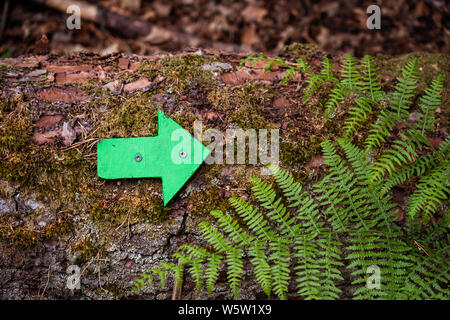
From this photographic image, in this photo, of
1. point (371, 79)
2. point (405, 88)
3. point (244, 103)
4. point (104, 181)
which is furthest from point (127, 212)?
point (405, 88)

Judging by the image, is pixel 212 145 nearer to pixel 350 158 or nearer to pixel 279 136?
pixel 279 136

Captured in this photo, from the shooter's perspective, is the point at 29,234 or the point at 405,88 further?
the point at 405,88

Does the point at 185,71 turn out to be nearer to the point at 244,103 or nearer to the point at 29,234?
the point at 244,103

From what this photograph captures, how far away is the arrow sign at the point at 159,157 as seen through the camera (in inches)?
80.8

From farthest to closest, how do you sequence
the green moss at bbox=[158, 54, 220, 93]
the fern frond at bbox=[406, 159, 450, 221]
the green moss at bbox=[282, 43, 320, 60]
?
1. the green moss at bbox=[282, 43, 320, 60]
2. the green moss at bbox=[158, 54, 220, 93]
3. the fern frond at bbox=[406, 159, 450, 221]

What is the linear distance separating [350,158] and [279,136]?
1.61ft

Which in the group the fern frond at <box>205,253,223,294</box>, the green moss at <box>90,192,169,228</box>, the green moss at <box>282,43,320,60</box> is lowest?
the fern frond at <box>205,253,223,294</box>

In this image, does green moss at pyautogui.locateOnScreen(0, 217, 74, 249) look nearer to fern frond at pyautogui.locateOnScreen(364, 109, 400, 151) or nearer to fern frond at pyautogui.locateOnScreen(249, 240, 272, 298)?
fern frond at pyautogui.locateOnScreen(249, 240, 272, 298)

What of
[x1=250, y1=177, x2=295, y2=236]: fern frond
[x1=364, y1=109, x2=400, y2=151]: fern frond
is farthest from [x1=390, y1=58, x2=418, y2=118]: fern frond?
[x1=250, y1=177, x2=295, y2=236]: fern frond

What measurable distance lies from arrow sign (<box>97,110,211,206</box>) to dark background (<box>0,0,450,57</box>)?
2056mm

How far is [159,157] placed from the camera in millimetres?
2094

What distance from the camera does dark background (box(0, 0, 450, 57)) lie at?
12.6 feet

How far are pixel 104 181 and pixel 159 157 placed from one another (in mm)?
407

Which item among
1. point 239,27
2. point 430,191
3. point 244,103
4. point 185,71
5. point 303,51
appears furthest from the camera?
point 239,27
